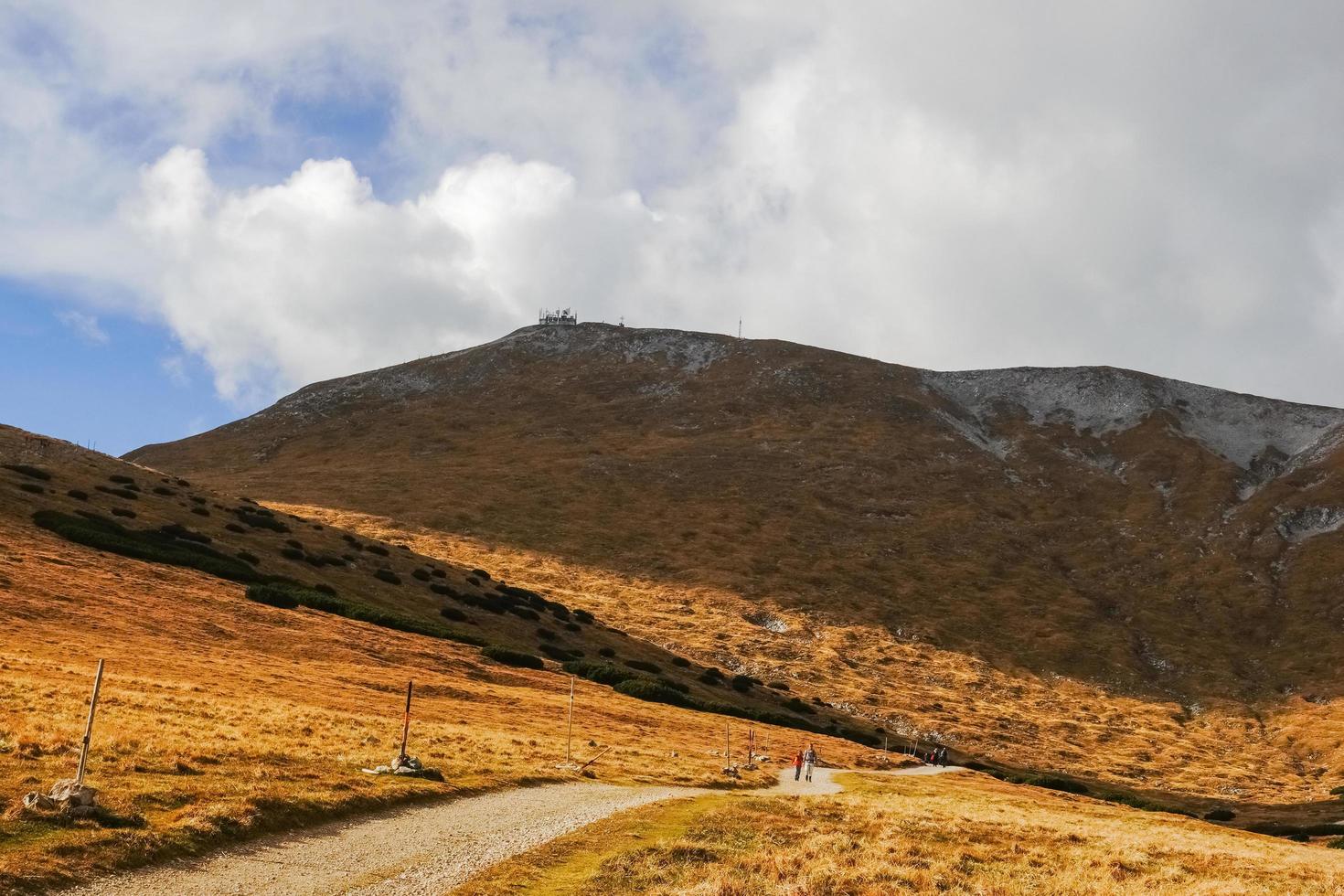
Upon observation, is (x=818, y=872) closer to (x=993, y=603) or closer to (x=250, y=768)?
(x=250, y=768)

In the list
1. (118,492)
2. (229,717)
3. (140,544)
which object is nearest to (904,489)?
(118,492)

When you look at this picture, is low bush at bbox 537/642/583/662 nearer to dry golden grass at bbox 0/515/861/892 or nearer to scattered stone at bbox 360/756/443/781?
dry golden grass at bbox 0/515/861/892

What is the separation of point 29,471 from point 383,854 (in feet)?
199

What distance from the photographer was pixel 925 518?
136375 mm

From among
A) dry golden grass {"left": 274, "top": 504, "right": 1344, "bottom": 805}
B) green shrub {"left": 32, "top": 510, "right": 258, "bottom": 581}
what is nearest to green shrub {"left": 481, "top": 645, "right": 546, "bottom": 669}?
green shrub {"left": 32, "top": 510, "right": 258, "bottom": 581}

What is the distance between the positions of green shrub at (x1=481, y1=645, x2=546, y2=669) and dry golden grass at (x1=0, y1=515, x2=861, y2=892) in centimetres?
112

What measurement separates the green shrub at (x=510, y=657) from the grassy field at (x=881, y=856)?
26621mm

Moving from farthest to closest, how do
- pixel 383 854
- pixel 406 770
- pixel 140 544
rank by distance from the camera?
pixel 140 544
pixel 406 770
pixel 383 854

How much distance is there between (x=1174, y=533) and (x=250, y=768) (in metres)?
139

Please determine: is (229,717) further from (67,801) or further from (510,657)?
(510,657)

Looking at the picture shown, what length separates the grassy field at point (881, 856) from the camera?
677 inches

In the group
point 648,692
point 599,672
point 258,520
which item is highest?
point 258,520

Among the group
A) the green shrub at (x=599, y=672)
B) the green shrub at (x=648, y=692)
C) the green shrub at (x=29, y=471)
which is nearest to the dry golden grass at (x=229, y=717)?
the green shrub at (x=648, y=692)

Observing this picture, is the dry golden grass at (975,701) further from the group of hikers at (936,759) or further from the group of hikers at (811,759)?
the group of hikers at (936,759)
